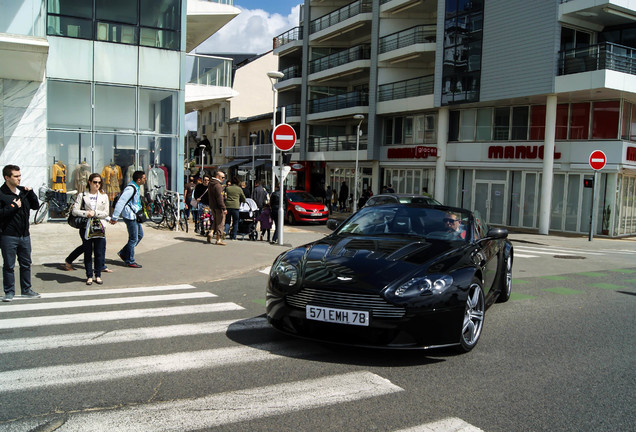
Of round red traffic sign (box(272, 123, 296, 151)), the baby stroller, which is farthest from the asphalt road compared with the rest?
the baby stroller

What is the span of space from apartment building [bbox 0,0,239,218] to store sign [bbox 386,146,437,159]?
58.3ft

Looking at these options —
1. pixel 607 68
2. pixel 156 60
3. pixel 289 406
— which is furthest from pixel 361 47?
pixel 289 406

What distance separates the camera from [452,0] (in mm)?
30875

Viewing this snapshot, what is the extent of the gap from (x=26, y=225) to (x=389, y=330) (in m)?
5.48

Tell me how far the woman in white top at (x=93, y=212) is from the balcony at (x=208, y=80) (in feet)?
41.8

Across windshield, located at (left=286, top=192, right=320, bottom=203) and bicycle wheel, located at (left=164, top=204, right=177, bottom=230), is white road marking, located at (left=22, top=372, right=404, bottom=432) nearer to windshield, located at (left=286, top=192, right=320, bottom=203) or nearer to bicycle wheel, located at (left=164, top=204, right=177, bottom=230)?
bicycle wheel, located at (left=164, top=204, right=177, bottom=230)

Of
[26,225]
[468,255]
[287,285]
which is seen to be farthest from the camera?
[26,225]

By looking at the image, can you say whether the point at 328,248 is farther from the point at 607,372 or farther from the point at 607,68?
the point at 607,68

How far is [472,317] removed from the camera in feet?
18.3

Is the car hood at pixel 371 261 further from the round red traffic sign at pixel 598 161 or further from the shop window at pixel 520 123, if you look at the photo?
the shop window at pixel 520 123

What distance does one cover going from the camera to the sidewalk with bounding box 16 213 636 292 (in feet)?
31.6

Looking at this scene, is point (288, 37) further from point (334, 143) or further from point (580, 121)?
point (580, 121)

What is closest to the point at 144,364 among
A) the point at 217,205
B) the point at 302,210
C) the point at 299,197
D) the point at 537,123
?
the point at 217,205

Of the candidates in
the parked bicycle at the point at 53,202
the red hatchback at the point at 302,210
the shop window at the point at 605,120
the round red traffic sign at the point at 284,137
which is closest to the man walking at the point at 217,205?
the round red traffic sign at the point at 284,137
